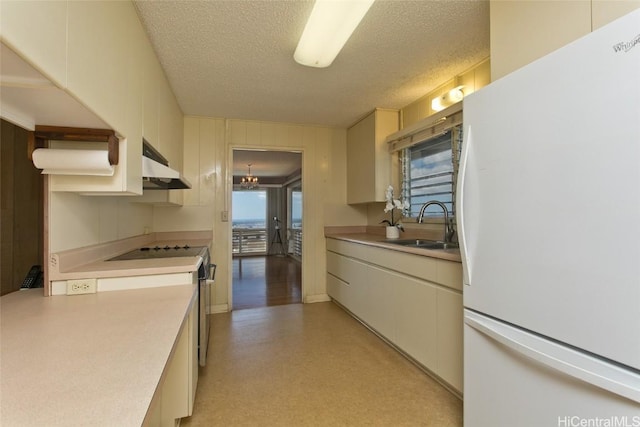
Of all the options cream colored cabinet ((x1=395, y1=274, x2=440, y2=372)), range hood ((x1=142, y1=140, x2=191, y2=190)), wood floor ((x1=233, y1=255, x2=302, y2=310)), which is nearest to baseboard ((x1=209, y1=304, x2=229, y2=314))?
wood floor ((x1=233, y1=255, x2=302, y2=310))

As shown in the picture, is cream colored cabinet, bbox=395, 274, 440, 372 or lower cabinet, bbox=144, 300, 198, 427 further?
cream colored cabinet, bbox=395, 274, 440, 372

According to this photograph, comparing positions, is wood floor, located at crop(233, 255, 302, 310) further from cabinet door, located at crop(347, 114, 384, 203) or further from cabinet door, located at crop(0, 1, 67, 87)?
cabinet door, located at crop(0, 1, 67, 87)

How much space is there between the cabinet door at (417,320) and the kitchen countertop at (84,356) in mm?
1500

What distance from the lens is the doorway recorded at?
5.62 m

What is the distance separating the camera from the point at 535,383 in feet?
3.44

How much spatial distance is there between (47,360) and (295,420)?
4.35 ft

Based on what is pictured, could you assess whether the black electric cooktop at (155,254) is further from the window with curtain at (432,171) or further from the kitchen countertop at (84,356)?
the window with curtain at (432,171)

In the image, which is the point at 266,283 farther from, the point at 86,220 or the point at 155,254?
the point at 86,220

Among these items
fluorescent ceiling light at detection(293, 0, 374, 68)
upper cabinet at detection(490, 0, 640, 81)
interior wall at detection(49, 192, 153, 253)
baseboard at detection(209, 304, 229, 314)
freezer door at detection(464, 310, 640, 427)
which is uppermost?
fluorescent ceiling light at detection(293, 0, 374, 68)

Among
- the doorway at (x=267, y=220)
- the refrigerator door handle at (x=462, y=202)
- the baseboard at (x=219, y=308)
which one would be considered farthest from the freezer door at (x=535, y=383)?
the doorway at (x=267, y=220)

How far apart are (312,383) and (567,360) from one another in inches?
58.9

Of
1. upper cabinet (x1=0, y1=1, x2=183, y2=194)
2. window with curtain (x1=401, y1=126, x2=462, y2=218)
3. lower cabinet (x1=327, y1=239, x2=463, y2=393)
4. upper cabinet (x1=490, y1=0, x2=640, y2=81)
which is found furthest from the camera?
window with curtain (x1=401, y1=126, x2=462, y2=218)

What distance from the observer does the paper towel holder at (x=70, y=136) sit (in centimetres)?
118

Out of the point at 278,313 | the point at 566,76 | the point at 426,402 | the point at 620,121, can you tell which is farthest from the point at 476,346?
the point at 278,313
